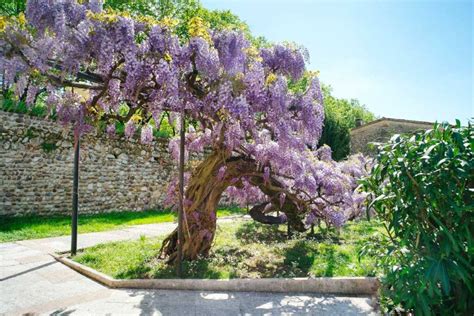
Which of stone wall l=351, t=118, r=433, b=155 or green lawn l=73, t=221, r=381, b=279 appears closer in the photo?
green lawn l=73, t=221, r=381, b=279

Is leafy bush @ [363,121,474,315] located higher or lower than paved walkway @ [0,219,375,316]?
higher

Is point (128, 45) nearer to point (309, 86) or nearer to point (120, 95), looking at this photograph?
point (120, 95)

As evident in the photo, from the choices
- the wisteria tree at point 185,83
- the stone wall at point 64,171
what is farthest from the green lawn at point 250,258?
the stone wall at point 64,171

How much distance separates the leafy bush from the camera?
2020mm

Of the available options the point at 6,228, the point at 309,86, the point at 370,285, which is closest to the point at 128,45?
the point at 309,86

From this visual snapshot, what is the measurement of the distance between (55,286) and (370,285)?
3.55 meters

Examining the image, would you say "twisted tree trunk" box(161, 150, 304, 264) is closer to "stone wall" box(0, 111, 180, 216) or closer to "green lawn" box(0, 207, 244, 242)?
"green lawn" box(0, 207, 244, 242)

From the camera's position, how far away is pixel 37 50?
3748mm

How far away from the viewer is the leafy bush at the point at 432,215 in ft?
6.63

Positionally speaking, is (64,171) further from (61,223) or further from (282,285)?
(282,285)

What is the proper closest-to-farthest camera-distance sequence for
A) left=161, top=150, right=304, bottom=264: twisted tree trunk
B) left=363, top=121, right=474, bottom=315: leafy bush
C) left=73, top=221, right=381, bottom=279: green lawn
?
left=363, top=121, right=474, bottom=315: leafy bush
left=73, top=221, right=381, bottom=279: green lawn
left=161, top=150, right=304, bottom=264: twisted tree trunk

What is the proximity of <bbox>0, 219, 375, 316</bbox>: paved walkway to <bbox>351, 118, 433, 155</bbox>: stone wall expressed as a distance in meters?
13.7

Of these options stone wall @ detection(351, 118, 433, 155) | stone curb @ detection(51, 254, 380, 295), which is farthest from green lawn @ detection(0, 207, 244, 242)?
stone wall @ detection(351, 118, 433, 155)

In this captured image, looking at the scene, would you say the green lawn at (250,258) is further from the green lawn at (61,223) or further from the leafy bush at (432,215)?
the green lawn at (61,223)
